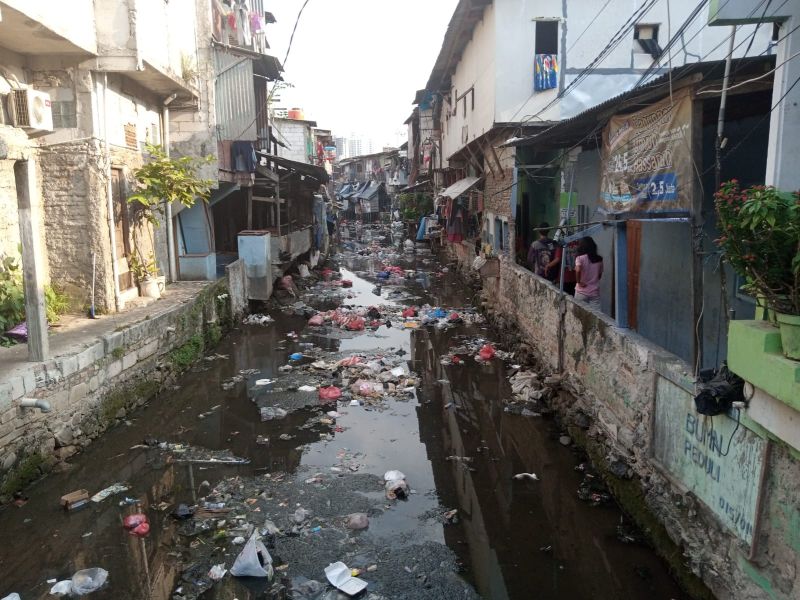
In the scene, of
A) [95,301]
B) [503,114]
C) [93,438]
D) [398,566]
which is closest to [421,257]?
[503,114]

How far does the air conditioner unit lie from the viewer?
22.1 ft

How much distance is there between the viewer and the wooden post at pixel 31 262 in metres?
6.19

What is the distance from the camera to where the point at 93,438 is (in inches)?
279

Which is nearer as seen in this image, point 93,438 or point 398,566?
point 398,566

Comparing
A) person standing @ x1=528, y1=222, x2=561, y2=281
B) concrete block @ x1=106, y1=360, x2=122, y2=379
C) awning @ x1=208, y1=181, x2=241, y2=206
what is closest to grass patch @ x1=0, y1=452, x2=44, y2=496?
concrete block @ x1=106, y1=360, x2=122, y2=379

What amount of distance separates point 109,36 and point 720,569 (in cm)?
995

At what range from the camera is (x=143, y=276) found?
10828mm

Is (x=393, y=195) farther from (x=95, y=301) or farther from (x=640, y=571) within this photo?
(x=640, y=571)

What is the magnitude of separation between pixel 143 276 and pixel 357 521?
7.36 metres

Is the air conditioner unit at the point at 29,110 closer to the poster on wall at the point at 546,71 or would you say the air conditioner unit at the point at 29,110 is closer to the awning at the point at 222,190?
the awning at the point at 222,190

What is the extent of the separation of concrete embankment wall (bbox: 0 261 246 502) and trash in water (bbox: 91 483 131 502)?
724mm

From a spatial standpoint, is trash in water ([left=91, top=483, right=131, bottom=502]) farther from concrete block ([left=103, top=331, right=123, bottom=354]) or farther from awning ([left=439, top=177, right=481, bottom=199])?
awning ([left=439, top=177, right=481, bottom=199])

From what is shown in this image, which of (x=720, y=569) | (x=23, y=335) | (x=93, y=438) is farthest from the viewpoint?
(x=23, y=335)

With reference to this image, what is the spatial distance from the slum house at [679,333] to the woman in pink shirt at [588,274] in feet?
1.23
